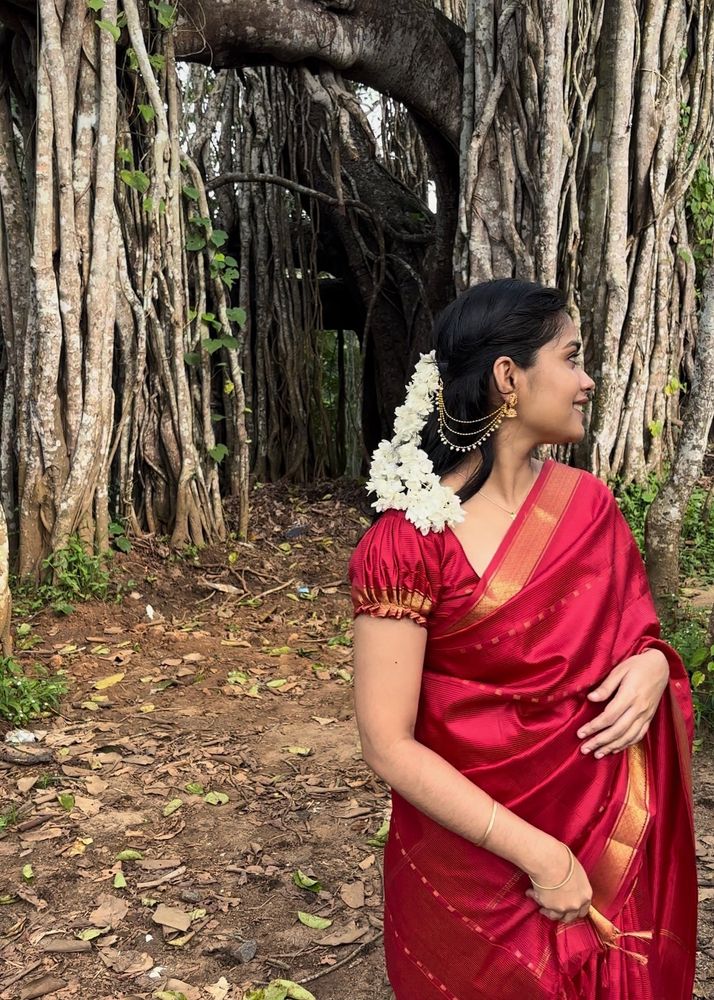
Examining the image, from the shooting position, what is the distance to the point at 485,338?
53.7 inches

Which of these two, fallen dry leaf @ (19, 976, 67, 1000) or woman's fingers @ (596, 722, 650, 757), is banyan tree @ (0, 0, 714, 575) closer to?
woman's fingers @ (596, 722, 650, 757)

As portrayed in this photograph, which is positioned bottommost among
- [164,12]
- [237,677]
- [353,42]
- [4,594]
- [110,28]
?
[237,677]

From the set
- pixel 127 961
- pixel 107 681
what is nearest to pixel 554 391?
pixel 127 961

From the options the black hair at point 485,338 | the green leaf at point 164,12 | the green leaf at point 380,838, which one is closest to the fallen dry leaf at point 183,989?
the green leaf at point 380,838

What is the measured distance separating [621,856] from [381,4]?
505cm

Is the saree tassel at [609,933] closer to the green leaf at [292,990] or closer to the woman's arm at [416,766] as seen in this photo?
the woman's arm at [416,766]

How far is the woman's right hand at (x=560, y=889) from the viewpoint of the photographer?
125 centimetres

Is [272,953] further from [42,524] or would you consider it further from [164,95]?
[164,95]

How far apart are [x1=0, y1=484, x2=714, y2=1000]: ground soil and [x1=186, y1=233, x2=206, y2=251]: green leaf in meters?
1.66

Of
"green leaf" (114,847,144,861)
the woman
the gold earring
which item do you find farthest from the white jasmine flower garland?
"green leaf" (114,847,144,861)

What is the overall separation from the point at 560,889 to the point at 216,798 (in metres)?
1.91

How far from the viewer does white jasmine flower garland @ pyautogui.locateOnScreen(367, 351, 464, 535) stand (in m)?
1.33

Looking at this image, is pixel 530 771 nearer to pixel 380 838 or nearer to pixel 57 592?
pixel 380 838

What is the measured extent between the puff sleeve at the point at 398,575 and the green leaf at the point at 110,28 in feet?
12.3
